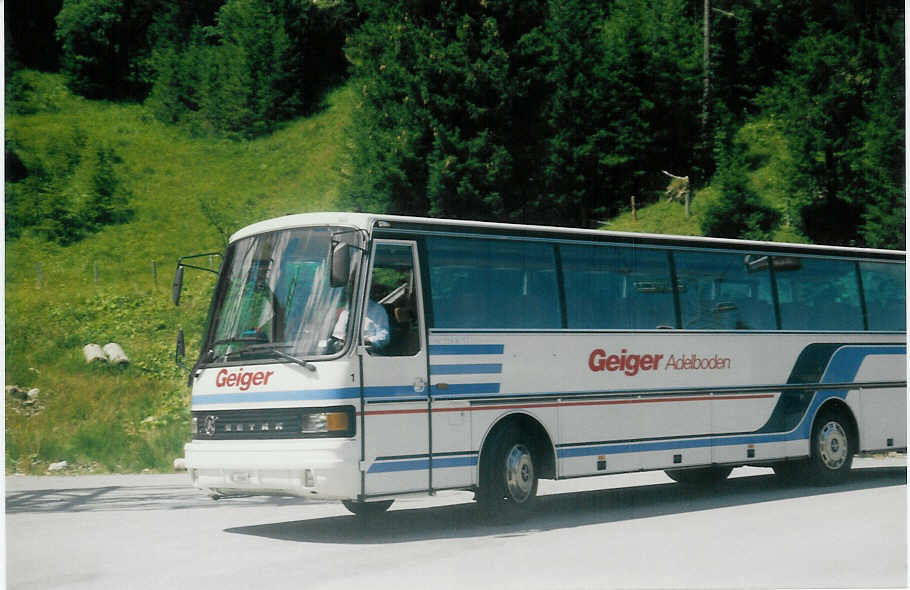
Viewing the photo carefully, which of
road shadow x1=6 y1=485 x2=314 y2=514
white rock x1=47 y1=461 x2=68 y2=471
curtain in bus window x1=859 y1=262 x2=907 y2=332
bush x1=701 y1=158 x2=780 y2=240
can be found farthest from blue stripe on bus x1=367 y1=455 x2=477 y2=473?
bush x1=701 y1=158 x2=780 y2=240

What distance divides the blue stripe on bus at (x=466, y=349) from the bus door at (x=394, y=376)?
0.16 meters

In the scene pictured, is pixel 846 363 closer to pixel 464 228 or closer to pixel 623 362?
pixel 623 362

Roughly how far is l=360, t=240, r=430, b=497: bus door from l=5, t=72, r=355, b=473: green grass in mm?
9691

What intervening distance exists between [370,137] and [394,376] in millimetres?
22487

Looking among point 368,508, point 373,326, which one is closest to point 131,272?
point 368,508

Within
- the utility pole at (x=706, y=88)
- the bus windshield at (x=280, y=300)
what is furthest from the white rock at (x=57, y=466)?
the utility pole at (x=706, y=88)

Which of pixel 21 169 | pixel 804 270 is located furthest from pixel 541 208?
pixel 804 270

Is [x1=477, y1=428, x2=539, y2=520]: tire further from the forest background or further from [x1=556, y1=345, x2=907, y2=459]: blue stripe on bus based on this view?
the forest background

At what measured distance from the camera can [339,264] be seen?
1065cm

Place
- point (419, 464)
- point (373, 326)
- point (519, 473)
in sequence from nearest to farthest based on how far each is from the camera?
point (373, 326)
point (419, 464)
point (519, 473)

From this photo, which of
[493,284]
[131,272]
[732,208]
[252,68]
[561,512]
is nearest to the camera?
[493,284]

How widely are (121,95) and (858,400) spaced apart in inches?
813

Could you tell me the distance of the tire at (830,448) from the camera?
51.3ft

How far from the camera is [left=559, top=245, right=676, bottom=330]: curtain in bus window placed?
43.0ft
